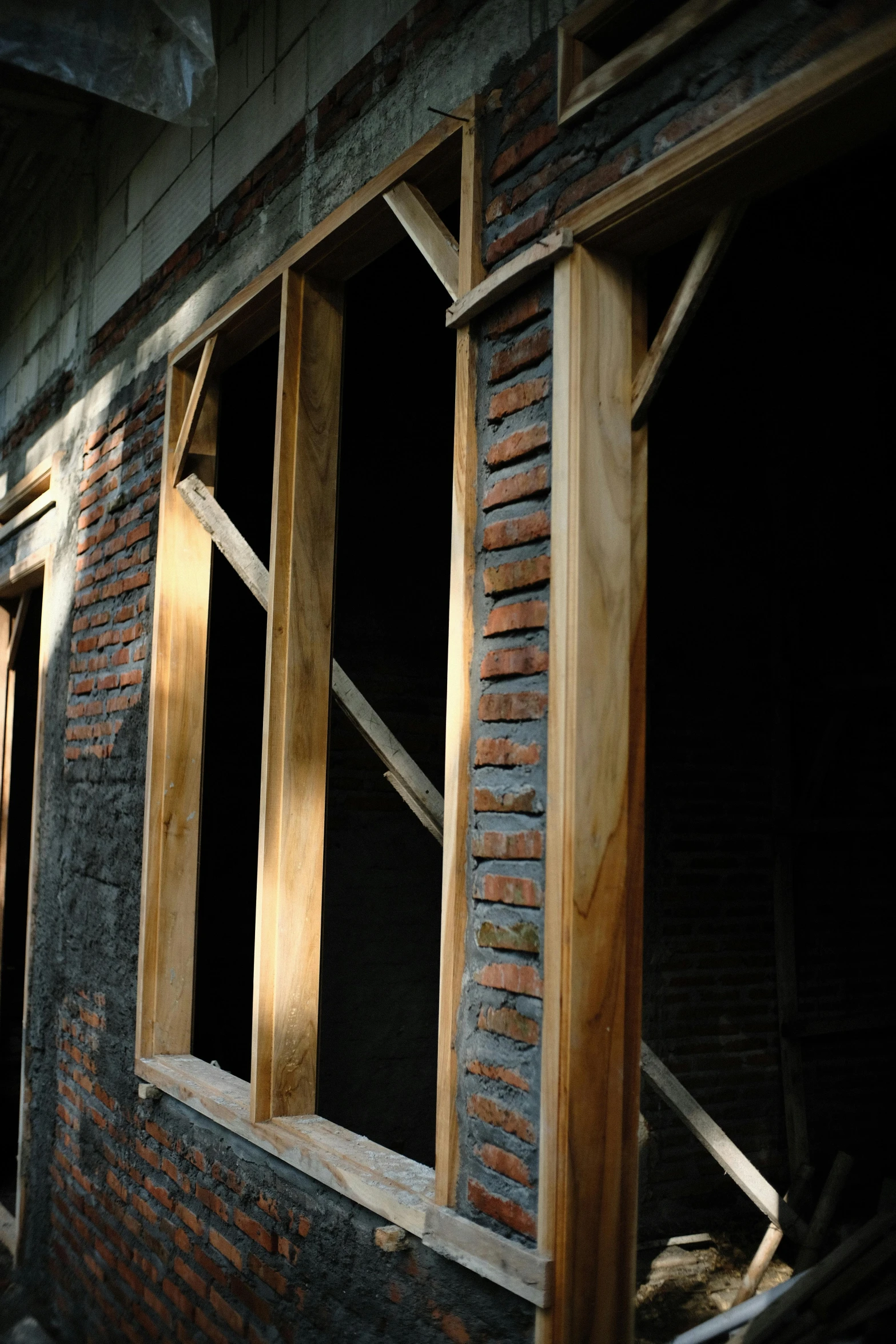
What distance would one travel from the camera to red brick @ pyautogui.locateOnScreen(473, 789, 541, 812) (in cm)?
221

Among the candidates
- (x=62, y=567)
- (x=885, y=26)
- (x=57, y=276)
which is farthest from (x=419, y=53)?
(x=57, y=276)

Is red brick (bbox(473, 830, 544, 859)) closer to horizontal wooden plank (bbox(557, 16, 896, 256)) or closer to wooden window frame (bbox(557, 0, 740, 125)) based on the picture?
horizontal wooden plank (bbox(557, 16, 896, 256))

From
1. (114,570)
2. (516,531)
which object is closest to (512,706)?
(516,531)

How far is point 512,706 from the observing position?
228cm

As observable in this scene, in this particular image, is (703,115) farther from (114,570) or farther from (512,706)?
(114,570)

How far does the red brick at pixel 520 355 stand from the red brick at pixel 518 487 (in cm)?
22

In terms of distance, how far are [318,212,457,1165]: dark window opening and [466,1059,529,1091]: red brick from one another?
10.1 ft

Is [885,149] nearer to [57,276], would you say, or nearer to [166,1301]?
[57,276]

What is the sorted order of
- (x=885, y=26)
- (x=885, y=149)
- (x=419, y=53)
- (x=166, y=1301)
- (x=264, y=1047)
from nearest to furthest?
1. (x=885, y=26)
2. (x=419, y=53)
3. (x=264, y=1047)
4. (x=166, y=1301)
5. (x=885, y=149)

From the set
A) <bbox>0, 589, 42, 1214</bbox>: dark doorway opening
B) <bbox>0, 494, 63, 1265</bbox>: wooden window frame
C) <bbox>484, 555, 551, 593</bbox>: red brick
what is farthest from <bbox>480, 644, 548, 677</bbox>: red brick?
<bbox>0, 589, 42, 1214</bbox>: dark doorway opening

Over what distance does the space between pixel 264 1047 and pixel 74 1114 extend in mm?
1763

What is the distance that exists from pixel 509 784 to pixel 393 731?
3246 millimetres

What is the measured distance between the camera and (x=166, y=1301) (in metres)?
3.40

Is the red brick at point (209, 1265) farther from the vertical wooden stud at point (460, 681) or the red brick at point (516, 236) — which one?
the red brick at point (516, 236)
